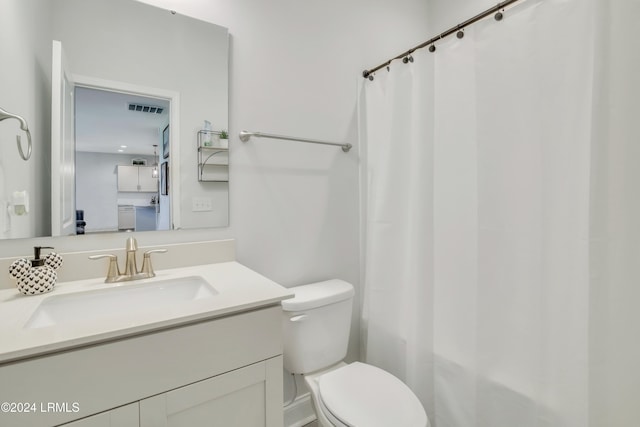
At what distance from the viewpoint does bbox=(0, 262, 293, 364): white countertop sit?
2.11ft

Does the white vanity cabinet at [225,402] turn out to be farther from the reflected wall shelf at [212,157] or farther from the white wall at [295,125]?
the reflected wall shelf at [212,157]

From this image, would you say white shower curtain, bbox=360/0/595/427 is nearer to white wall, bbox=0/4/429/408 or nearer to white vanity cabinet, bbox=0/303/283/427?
white wall, bbox=0/4/429/408

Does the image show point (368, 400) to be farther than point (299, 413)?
No

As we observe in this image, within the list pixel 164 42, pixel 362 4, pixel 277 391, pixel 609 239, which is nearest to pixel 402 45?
pixel 362 4

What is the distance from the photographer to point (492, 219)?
114 centimetres

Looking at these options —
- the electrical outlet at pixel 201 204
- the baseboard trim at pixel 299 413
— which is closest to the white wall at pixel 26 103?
the electrical outlet at pixel 201 204

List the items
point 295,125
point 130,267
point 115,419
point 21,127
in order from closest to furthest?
point 115,419
point 21,127
point 130,267
point 295,125

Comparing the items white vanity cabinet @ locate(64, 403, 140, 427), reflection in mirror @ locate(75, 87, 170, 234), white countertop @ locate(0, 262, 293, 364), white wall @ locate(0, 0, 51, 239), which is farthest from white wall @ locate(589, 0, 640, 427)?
white wall @ locate(0, 0, 51, 239)

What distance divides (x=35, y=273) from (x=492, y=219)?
1537mm

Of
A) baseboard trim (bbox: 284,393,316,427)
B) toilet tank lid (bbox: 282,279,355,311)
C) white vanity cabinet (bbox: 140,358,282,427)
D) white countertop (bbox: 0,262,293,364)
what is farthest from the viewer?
baseboard trim (bbox: 284,393,316,427)

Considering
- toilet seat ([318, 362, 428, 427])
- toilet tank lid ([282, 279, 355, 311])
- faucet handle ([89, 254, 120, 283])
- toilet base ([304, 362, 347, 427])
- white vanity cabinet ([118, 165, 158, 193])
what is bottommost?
toilet base ([304, 362, 347, 427])

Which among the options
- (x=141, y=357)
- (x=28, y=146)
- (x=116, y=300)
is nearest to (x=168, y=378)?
(x=141, y=357)

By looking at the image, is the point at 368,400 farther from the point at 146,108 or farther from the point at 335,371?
the point at 146,108

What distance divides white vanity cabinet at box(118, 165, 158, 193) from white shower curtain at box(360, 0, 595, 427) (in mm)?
1068
